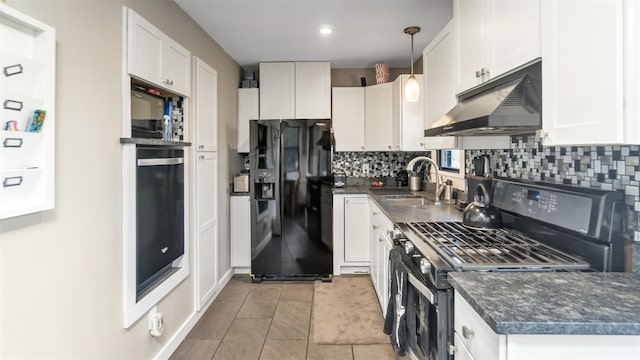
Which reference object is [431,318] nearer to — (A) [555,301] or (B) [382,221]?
(A) [555,301]

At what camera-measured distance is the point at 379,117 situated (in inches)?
157

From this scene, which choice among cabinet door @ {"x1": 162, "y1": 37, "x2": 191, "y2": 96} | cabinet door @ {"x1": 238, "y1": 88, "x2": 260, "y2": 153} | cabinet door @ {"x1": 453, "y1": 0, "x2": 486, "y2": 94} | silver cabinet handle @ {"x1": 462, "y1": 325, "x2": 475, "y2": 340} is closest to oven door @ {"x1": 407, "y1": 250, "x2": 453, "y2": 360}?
silver cabinet handle @ {"x1": 462, "y1": 325, "x2": 475, "y2": 340}

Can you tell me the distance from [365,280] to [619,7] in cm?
329

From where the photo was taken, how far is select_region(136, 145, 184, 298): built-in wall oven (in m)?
2.04

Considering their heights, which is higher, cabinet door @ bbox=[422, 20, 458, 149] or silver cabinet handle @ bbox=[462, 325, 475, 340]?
cabinet door @ bbox=[422, 20, 458, 149]

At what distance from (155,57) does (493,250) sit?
2.19m

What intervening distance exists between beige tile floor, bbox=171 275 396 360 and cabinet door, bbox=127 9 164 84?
1.89 metres

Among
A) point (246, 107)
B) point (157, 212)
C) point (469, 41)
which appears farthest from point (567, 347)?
point (246, 107)

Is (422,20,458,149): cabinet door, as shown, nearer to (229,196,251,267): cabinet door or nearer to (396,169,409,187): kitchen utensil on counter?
(396,169,409,187): kitchen utensil on counter

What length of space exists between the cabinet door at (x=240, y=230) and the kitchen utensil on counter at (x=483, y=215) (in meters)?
2.61

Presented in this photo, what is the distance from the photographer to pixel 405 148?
3602 mm

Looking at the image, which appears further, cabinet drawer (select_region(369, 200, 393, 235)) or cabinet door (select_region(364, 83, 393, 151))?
cabinet door (select_region(364, 83, 393, 151))

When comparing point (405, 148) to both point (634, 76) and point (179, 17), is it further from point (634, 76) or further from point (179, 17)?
point (634, 76)

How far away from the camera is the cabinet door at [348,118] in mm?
4125
